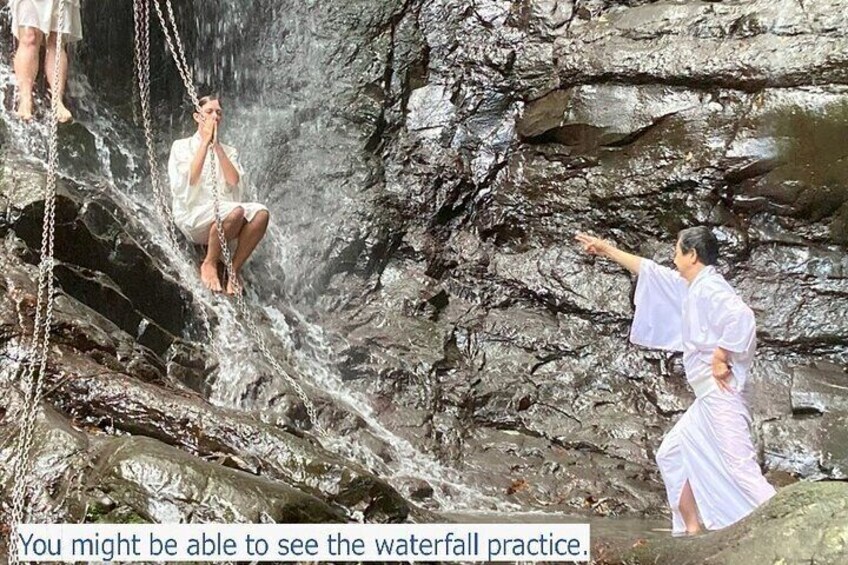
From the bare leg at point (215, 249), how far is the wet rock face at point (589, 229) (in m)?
1.45

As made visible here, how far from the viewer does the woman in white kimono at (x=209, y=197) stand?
7147 millimetres

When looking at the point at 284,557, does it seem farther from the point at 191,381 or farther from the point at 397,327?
the point at 397,327

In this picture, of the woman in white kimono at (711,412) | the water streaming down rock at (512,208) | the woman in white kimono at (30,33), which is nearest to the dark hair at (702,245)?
the woman in white kimono at (711,412)

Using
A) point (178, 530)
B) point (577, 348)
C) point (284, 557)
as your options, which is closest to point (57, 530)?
point (178, 530)

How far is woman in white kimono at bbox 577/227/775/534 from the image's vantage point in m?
4.78

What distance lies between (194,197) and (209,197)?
0.40ft

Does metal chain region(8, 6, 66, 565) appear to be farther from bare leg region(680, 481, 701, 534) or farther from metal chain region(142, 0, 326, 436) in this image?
bare leg region(680, 481, 701, 534)

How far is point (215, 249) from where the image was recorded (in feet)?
24.4

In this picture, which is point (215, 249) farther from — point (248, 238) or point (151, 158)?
point (151, 158)

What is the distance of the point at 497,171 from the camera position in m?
9.59

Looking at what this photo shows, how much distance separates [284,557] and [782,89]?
6.92 m

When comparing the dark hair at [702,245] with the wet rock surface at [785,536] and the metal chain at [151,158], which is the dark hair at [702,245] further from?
the metal chain at [151,158]

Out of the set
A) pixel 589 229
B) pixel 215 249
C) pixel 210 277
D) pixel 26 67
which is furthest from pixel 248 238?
pixel 589 229

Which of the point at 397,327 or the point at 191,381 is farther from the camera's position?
the point at 397,327
